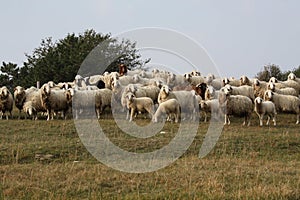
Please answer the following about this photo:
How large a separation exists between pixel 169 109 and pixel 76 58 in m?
25.1

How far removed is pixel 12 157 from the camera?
1327 centimetres

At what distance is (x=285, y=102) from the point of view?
2233 centimetres

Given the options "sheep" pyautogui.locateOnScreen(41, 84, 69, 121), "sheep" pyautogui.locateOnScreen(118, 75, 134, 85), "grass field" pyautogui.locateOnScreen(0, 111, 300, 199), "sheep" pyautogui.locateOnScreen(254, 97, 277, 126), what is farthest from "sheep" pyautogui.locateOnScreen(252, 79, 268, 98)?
"sheep" pyautogui.locateOnScreen(41, 84, 69, 121)

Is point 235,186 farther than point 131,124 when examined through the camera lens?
No

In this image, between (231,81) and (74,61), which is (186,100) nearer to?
(231,81)

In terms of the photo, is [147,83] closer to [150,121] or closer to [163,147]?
[150,121]

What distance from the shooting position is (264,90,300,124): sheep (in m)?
22.1

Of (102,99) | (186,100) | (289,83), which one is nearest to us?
(186,100)

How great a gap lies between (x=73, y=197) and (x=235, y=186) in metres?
3.14

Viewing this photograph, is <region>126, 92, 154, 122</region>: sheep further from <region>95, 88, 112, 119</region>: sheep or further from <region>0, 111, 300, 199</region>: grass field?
<region>0, 111, 300, 199</region>: grass field

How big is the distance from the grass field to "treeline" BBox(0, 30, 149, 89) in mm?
20568

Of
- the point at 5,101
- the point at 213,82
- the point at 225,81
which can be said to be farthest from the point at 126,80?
the point at 5,101

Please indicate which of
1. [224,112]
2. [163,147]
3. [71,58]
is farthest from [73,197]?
[71,58]

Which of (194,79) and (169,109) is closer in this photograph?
(169,109)
